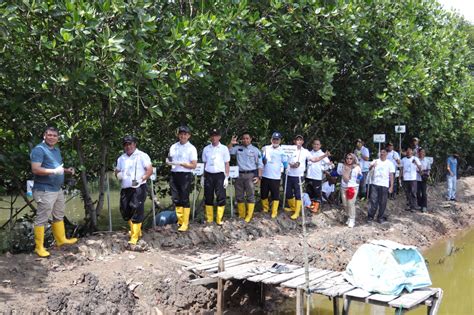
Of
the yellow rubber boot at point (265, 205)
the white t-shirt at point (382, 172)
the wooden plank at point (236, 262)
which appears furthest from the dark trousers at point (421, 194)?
the wooden plank at point (236, 262)

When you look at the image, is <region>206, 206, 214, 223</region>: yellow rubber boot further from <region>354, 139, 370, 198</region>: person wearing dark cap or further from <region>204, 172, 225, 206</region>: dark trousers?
<region>354, 139, 370, 198</region>: person wearing dark cap

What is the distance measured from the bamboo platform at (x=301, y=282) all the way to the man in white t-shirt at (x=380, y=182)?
15.8ft

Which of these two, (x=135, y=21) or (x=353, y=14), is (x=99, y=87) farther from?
(x=353, y=14)

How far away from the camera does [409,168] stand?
12820 millimetres

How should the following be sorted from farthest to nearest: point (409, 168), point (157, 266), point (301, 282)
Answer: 1. point (409, 168)
2. point (157, 266)
3. point (301, 282)

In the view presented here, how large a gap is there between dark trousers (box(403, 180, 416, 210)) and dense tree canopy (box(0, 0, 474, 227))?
5.96ft

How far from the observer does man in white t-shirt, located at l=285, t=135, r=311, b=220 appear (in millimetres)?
9852

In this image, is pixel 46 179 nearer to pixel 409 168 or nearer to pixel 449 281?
pixel 449 281

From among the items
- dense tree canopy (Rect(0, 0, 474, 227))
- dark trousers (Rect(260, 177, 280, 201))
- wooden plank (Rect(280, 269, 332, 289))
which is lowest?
wooden plank (Rect(280, 269, 332, 289))

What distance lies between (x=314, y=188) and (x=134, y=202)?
4.93 m

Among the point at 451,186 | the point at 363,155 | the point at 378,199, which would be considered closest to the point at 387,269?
the point at 378,199

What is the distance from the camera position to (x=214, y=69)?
7.91 m

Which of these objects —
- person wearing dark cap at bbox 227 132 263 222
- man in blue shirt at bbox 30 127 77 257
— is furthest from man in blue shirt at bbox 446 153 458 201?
man in blue shirt at bbox 30 127 77 257

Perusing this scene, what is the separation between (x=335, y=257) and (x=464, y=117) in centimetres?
1392
